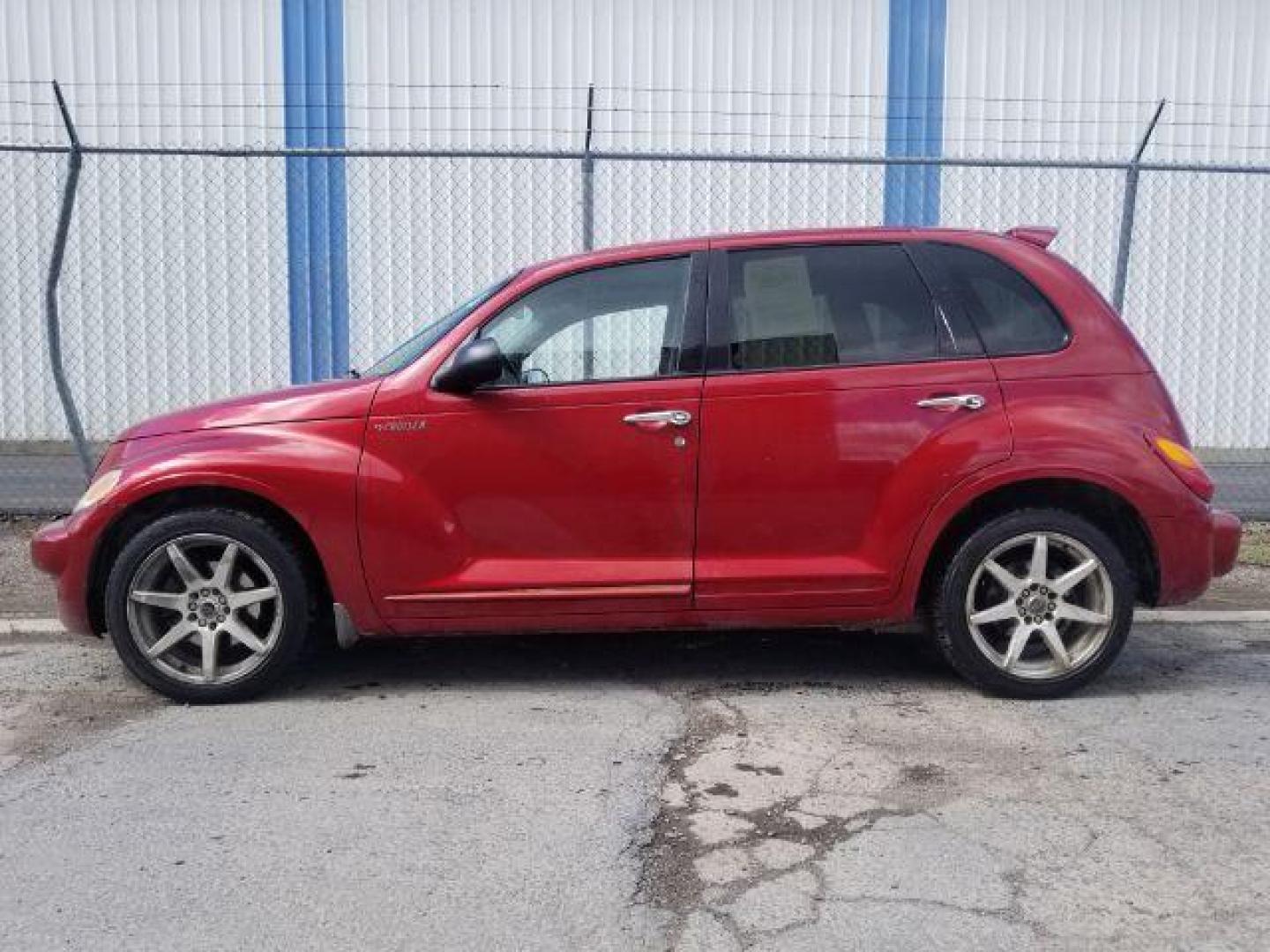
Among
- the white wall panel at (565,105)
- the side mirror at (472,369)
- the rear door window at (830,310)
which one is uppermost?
the white wall panel at (565,105)

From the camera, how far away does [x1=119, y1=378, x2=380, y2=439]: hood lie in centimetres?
483

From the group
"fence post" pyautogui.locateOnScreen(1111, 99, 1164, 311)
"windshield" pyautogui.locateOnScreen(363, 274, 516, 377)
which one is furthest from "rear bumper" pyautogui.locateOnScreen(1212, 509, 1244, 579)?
"fence post" pyautogui.locateOnScreen(1111, 99, 1164, 311)

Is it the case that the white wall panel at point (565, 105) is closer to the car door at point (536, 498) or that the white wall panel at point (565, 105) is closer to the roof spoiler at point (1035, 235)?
the roof spoiler at point (1035, 235)

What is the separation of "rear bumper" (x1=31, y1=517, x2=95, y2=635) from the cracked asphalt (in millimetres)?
353

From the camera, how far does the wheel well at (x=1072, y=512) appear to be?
16.0 ft

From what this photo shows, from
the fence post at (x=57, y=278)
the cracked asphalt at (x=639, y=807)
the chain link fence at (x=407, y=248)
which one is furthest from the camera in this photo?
the chain link fence at (x=407, y=248)

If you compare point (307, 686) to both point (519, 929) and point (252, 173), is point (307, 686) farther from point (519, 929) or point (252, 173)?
point (252, 173)

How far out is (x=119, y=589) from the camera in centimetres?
481

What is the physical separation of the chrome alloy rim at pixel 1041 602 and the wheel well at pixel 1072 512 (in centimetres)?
15

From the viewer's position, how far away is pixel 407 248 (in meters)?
12.1

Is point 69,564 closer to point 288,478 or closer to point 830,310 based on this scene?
point 288,478

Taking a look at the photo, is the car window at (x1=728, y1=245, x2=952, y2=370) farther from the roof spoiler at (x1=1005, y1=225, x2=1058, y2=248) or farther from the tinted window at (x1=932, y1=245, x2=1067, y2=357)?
the roof spoiler at (x1=1005, y1=225, x2=1058, y2=248)

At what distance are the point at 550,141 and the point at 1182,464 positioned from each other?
868cm

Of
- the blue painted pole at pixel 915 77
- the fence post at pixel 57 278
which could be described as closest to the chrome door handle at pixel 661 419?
the fence post at pixel 57 278
